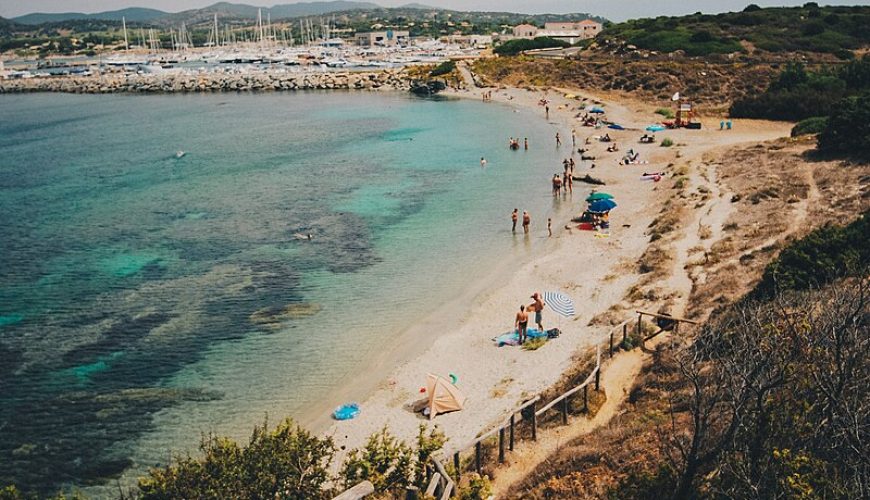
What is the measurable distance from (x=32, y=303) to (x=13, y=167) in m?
39.0

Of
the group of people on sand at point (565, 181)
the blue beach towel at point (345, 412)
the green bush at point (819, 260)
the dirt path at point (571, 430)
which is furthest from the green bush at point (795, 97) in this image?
the blue beach towel at point (345, 412)

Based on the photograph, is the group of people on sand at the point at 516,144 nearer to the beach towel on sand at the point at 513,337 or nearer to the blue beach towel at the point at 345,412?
the beach towel on sand at the point at 513,337

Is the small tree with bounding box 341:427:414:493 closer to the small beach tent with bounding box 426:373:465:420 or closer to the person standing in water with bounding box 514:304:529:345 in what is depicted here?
the small beach tent with bounding box 426:373:465:420

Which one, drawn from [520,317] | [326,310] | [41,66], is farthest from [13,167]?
[41,66]

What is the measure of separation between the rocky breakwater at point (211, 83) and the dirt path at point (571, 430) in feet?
343

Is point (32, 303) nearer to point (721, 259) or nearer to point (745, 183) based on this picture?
point (721, 259)

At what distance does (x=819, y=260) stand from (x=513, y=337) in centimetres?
1007

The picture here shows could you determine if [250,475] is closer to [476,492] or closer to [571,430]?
[476,492]

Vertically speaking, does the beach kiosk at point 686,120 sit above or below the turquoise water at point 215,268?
above

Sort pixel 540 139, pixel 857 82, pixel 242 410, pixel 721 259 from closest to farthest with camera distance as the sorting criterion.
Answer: pixel 242 410 → pixel 721 259 → pixel 857 82 → pixel 540 139

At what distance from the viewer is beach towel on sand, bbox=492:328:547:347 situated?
75.7ft

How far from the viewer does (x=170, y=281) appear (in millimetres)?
30719

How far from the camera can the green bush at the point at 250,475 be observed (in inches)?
458

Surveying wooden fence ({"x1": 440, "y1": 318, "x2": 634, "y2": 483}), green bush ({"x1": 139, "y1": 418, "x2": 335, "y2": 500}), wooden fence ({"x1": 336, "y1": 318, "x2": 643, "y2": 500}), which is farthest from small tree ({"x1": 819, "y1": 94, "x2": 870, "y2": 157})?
green bush ({"x1": 139, "y1": 418, "x2": 335, "y2": 500})
